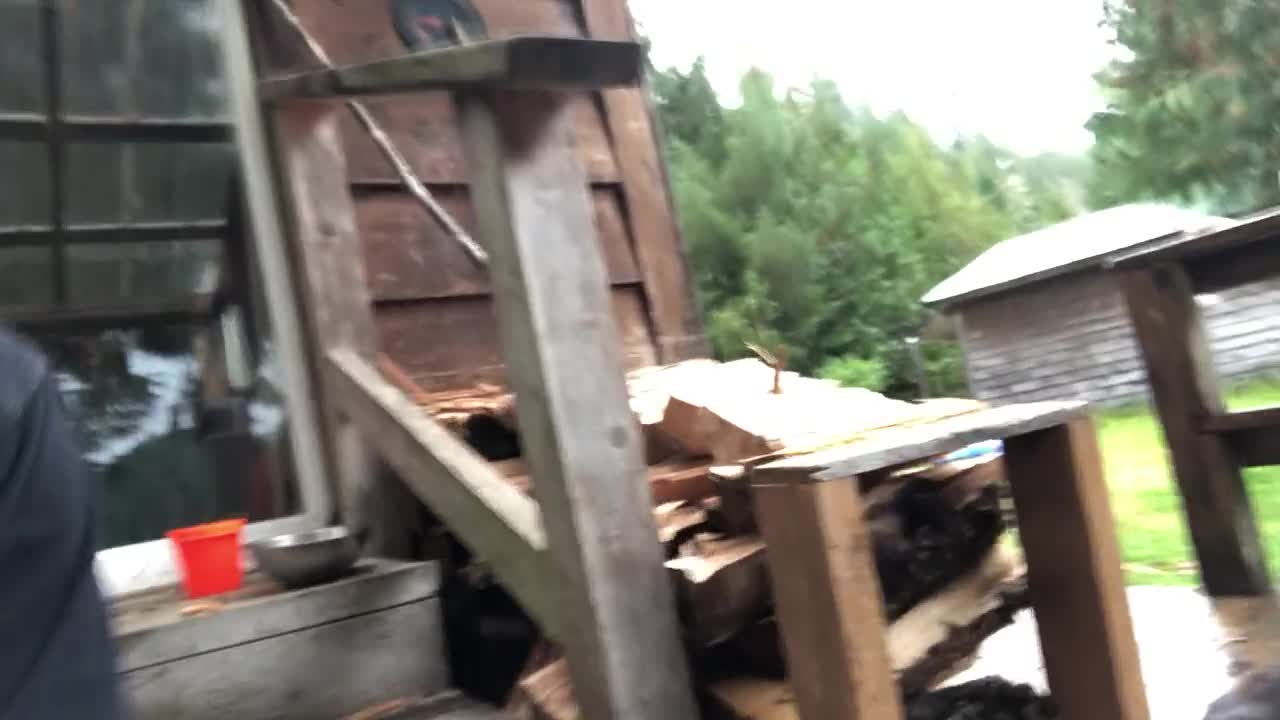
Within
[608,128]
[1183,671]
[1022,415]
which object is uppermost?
[608,128]

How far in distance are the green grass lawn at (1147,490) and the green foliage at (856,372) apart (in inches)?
19.9

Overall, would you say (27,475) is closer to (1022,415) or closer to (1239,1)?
(1022,415)

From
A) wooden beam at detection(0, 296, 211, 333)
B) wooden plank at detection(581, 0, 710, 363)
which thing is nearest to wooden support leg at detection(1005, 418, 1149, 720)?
wooden plank at detection(581, 0, 710, 363)

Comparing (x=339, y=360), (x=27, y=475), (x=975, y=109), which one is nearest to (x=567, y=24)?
(x=339, y=360)

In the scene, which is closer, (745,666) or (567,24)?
(745,666)

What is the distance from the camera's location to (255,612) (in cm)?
165

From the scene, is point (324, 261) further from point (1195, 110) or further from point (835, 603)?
point (1195, 110)

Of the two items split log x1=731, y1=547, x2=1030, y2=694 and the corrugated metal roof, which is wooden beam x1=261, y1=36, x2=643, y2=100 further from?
the corrugated metal roof

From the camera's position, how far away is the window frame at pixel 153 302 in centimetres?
201

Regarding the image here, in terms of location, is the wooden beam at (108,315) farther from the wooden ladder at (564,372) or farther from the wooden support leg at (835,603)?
the wooden support leg at (835,603)

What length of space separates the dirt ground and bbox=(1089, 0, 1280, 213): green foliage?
3.66 feet

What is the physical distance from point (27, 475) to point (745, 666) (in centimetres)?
92

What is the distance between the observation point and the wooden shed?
2.79 metres

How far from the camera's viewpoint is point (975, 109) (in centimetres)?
334
